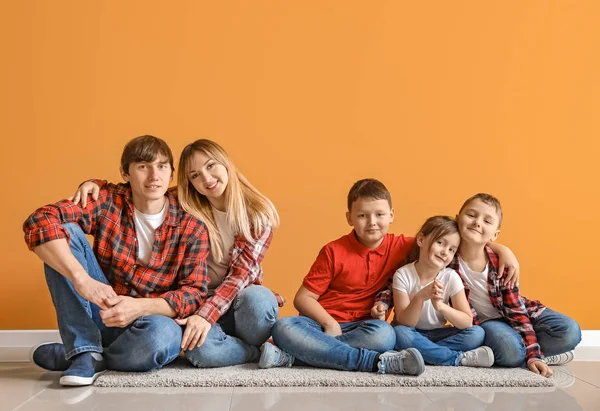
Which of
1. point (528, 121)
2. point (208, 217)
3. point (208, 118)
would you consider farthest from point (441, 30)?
point (208, 217)

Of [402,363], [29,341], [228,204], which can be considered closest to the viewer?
[402,363]

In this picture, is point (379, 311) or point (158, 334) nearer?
point (158, 334)

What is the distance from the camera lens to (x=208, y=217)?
2107mm

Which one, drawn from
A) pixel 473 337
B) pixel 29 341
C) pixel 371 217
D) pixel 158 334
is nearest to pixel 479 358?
pixel 473 337

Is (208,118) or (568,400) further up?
(208,118)

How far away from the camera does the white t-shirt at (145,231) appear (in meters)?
2.01

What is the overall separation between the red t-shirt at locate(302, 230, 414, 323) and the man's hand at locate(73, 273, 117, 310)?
634mm

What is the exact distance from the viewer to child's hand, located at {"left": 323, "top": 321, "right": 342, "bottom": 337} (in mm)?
2041

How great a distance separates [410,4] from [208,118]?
873 millimetres

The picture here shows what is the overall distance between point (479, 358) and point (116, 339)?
1.02 metres

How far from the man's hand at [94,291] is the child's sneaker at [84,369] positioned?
149 mm

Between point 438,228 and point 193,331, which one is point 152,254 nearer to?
point 193,331

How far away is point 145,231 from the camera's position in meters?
2.02

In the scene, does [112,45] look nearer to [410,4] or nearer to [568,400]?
[410,4]
